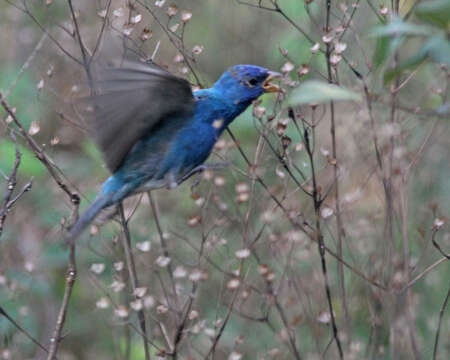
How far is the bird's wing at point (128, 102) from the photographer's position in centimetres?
297

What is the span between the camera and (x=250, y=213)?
8.96ft

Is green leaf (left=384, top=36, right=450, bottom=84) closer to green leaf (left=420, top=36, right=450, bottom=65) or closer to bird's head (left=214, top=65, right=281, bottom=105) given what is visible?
green leaf (left=420, top=36, right=450, bottom=65)

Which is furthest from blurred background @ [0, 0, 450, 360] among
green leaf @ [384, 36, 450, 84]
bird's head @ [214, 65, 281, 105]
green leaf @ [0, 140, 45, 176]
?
green leaf @ [384, 36, 450, 84]

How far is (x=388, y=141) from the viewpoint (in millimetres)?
2740

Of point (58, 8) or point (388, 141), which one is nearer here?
point (388, 141)

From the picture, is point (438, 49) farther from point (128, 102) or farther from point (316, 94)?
point (128, 102)

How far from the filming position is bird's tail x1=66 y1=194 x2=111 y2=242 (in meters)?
3.02

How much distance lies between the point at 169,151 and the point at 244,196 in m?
1.15

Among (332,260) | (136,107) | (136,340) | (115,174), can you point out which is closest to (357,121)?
(136,107)

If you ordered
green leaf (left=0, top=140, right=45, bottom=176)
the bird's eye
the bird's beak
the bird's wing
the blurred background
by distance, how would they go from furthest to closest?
green leaf (left=0, top=140, right=45, bottom=176)
the bird's eye
the bird's beak
the bird's wing
the blurred background

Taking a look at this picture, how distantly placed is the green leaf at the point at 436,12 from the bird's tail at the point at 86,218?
68.7 inches

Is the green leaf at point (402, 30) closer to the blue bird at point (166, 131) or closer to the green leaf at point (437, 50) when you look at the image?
the green leaf at point (437, 50)

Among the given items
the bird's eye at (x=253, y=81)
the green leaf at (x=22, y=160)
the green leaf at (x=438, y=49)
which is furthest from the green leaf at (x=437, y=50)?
the green leaf at (x=22, y=160)

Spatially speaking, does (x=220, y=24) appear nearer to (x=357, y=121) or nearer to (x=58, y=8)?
(x=58, y=8)
